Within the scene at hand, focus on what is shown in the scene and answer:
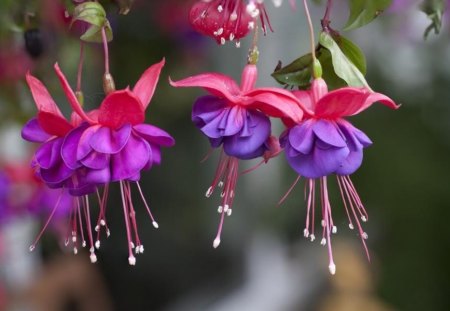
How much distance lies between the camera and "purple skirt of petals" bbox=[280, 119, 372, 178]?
2.21ft

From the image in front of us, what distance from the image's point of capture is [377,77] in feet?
10.9

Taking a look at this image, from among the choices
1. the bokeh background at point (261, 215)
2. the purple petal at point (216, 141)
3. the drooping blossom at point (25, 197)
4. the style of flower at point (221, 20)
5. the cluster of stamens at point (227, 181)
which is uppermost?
the style of flower at point (221, 20)

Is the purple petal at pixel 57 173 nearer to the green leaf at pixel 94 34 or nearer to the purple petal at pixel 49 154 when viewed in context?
the purple petal at pixel 49 154

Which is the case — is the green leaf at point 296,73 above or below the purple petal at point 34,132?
above

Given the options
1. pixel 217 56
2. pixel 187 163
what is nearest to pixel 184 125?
pixel 187 163

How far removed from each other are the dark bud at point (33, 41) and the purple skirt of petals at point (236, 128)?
0.31 meters

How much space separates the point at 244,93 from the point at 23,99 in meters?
0.75

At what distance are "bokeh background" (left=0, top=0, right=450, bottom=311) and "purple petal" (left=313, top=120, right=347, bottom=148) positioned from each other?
39.8 inches

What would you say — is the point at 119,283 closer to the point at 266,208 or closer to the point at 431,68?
the point at 266,208

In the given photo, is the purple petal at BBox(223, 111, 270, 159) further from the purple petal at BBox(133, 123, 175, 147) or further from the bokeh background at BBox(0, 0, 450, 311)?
the bokeh background at BBox(0, 0, 450, 311)

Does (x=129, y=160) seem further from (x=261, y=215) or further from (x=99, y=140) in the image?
(x=261, y=215)

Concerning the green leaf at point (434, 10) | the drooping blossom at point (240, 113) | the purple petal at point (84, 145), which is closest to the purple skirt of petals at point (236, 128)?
the drooping blossom at point (240, 113)

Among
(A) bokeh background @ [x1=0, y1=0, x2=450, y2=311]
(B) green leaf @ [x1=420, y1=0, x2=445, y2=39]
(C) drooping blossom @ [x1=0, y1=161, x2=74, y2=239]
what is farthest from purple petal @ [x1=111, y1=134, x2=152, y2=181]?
(A) bokeh background @ [x1=0, y1=0, x2=450, y2=311]

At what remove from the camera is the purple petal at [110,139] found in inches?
26.5
